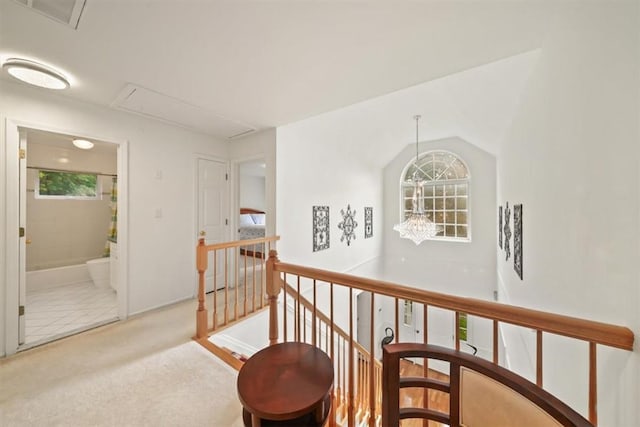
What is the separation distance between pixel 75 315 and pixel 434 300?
152 inches

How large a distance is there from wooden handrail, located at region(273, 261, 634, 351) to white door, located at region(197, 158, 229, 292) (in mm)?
2878

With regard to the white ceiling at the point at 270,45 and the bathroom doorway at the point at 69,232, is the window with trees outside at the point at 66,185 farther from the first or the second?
the white ceiling at the point at 270,45

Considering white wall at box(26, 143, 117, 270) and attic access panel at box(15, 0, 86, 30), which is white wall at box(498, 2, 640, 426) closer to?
attic access panel at box(15, 0, 86, 30)

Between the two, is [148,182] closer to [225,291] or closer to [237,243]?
[237,243]

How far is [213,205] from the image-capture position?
3523 millimetres

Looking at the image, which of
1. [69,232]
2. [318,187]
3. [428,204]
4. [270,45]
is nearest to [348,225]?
[318,187]

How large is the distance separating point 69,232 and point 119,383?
155 inches

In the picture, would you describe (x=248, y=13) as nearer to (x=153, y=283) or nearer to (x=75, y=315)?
(x=153, y=283)

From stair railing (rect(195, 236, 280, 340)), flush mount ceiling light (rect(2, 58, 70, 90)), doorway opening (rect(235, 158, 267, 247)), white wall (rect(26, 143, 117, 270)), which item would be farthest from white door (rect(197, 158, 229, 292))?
doorway opening (rect(235, 158, 267, 247))

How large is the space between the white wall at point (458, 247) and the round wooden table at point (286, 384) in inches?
208

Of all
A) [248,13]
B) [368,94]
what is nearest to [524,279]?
[368,94]

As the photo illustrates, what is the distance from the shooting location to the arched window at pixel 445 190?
5473mm

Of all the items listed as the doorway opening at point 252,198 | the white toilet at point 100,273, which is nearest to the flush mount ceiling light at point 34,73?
the white toilet at point 100,273

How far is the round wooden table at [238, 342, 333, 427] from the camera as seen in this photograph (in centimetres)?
91
